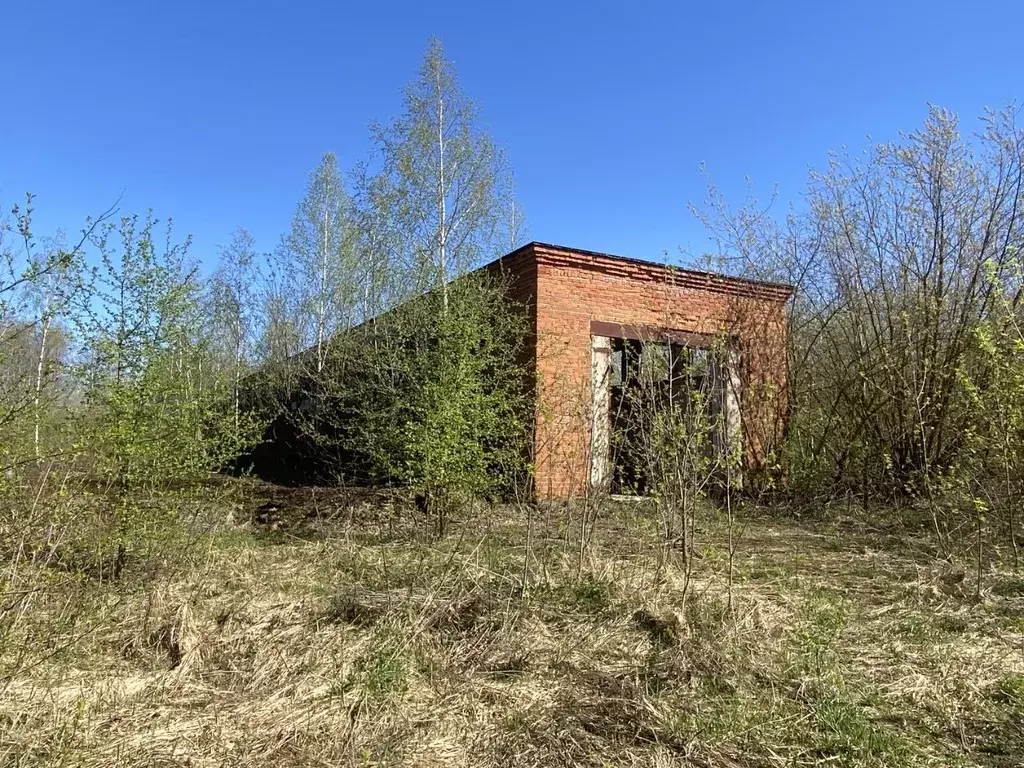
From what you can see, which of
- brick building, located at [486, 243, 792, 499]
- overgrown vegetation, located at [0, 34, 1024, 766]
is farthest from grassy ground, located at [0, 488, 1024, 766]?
brick building, located at [486, 243, 792, 499]

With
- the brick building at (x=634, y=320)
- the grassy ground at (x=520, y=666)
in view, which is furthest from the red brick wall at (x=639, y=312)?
the grassy ground at (x=520, y=666)

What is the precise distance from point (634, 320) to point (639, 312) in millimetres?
173

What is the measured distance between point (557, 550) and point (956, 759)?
3409 mm

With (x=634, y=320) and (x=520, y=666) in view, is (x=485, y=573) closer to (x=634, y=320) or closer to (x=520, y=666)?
(x=520, y=666)

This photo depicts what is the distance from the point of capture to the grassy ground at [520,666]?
10.1ft

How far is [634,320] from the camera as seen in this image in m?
10.9

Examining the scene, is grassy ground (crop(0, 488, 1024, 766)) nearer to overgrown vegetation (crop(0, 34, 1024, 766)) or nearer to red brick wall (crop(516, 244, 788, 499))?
overgrown vegetation (crop(0, 34, 1024, 766))

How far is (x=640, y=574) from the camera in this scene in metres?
5.06

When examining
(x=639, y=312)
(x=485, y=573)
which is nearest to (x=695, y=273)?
(x=639, y=312)

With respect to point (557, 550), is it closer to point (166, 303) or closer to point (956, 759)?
point (956, 759)

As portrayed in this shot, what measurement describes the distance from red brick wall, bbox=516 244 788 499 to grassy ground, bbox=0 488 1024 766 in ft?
14.6

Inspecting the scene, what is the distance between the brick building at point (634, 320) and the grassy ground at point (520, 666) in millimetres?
4246

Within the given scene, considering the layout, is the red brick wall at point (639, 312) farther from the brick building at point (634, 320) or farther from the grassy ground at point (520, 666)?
the grassy ground at point (520, 666)

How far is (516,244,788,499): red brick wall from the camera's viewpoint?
33.0ft
